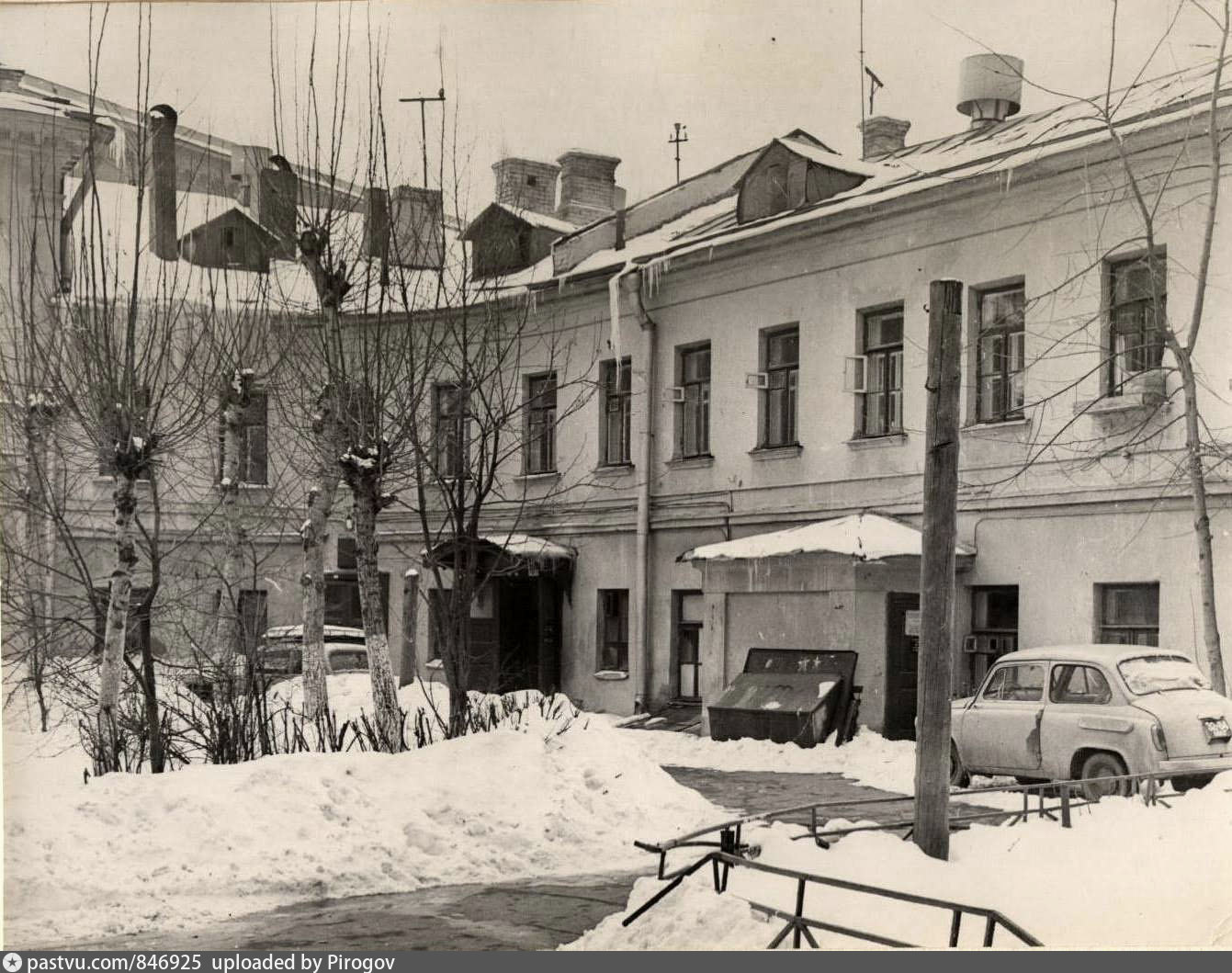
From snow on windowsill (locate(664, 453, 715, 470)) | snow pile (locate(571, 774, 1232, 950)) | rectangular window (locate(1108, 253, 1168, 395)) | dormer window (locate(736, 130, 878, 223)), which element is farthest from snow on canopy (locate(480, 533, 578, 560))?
snow pile (locate(571, 774, 1232, 950))

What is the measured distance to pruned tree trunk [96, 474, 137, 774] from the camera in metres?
8.73

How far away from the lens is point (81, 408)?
9203 millimetres

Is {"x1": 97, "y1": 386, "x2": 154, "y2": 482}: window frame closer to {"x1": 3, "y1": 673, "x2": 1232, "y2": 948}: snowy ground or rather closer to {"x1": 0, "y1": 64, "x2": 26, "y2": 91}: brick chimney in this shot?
{"x1": 3, "y1": 673, "x2": 1232, "y2": 948}: snowy ground

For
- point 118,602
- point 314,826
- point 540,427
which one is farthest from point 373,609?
point 540,427

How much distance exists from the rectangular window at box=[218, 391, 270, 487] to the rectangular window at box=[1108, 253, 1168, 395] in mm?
5968

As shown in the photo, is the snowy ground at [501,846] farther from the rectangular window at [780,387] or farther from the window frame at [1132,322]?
the rectangular window at [780,387]

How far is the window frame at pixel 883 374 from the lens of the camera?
10992 mm

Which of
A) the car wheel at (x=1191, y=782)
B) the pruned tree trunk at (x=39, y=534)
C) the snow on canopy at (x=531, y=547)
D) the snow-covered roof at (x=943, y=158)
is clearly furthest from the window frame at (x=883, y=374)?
the pruned tree trunk at (x=39, y=534)

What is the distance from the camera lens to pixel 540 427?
11625 mm

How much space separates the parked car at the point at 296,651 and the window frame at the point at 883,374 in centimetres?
413

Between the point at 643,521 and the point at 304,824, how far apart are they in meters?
5.91

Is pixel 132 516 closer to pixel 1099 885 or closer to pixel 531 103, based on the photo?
pixel 531 103

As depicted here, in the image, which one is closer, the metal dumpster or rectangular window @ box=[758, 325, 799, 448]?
the metal dumpster

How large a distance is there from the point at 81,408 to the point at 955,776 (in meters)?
6.10
